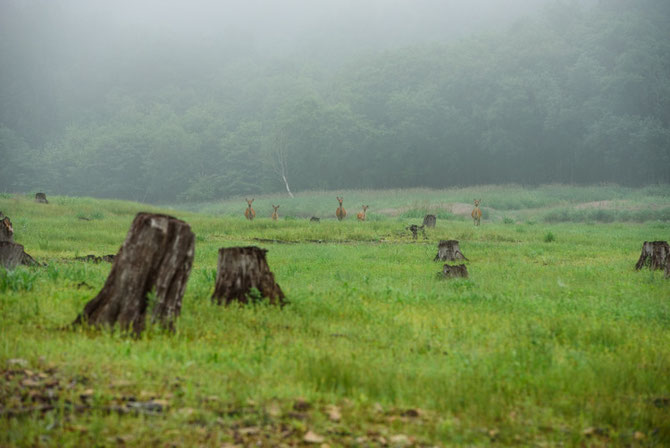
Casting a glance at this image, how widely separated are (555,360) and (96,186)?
9580cm

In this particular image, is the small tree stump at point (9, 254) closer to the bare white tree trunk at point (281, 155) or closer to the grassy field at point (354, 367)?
the grassy field at point (354, 367)

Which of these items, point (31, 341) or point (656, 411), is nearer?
point (656, 411)

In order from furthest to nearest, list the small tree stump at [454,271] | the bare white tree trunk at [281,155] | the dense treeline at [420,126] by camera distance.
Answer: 1. the bare white tree trunk at [281,155]
2. the dense treeline at [420,126]
3. the small tree stump at [454,271]

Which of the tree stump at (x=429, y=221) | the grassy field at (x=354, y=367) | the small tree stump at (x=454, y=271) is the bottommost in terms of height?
the grassy field at (x=354, y=367)

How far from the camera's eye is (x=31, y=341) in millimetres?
6617

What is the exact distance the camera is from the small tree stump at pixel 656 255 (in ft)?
51.8

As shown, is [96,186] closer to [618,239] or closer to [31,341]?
[618,239]

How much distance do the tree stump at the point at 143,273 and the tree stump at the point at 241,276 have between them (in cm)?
185

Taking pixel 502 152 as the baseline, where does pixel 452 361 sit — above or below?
below

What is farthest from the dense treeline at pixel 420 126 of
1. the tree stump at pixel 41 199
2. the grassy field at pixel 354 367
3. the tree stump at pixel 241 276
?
the tree stump at pixel 241 276

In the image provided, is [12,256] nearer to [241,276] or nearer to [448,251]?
[241,276]

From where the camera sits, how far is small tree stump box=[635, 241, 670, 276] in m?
15.8

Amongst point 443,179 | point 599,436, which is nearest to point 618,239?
point 599,436

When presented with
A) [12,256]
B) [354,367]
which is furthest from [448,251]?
[354,367]
